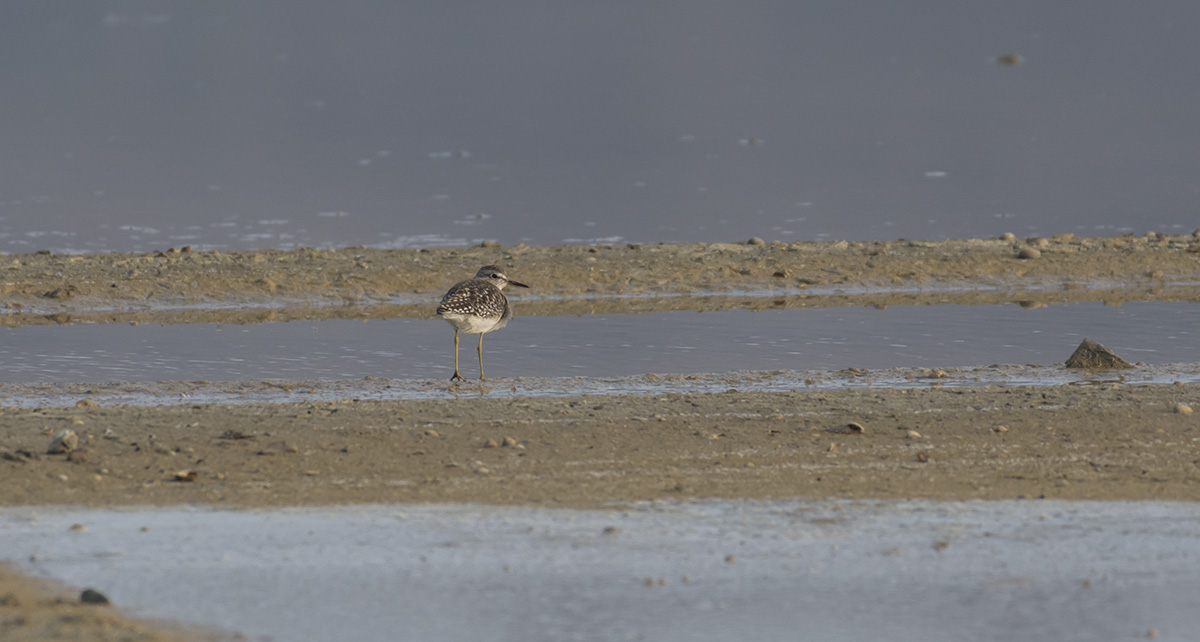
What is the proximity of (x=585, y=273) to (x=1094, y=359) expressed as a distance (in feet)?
22.9

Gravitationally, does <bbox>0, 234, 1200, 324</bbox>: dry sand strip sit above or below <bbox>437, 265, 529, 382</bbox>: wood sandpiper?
above

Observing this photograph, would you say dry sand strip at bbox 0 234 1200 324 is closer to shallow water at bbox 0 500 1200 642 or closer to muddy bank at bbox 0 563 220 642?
shallow water at bbox 0 500 1200 642

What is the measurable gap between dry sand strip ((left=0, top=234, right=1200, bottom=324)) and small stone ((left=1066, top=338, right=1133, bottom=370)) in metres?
4.72

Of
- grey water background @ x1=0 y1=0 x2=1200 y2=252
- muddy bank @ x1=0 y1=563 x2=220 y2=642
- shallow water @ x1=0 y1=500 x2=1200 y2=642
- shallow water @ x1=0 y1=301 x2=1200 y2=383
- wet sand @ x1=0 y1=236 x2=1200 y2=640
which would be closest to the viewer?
muddy bank @ x1=0 y1=563 x2=220 y2=642

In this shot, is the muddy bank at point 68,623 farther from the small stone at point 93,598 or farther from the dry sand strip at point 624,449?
the dry sand strip at point 624,449

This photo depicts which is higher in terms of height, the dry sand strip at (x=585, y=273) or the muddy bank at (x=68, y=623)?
the dry sand strip at (x=585, y=273)

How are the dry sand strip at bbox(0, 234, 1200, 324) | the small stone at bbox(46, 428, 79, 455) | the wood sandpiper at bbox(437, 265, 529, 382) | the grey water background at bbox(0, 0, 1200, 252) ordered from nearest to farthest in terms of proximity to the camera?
1. the small stone at bbox(46, 428, 79, 455)
2. the wood sandpiper at bbox(437, 265, 529, 382)
3. the dry sand strip at bbox(0, 234, 1200, 324)
4. the grey water background at bbox(0, 0, 1200, 252)

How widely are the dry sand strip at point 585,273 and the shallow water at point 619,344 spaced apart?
0.98 metres

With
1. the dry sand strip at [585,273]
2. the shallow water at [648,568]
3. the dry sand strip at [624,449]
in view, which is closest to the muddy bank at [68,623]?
the shallow water at [648,568]

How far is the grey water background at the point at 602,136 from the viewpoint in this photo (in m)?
23.8

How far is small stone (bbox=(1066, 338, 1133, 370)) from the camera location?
1141 centimetres

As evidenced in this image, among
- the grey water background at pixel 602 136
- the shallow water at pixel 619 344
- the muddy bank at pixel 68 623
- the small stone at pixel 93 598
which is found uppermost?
the grey water background at pixel 602 136

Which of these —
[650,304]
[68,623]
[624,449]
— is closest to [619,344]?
[650,304]

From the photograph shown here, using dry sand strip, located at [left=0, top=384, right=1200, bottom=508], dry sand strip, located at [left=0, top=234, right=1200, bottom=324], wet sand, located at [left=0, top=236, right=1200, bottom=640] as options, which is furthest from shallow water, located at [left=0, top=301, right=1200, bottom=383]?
dry sand strip, located at [left=0, top=384, right=1200, bottom=508]
